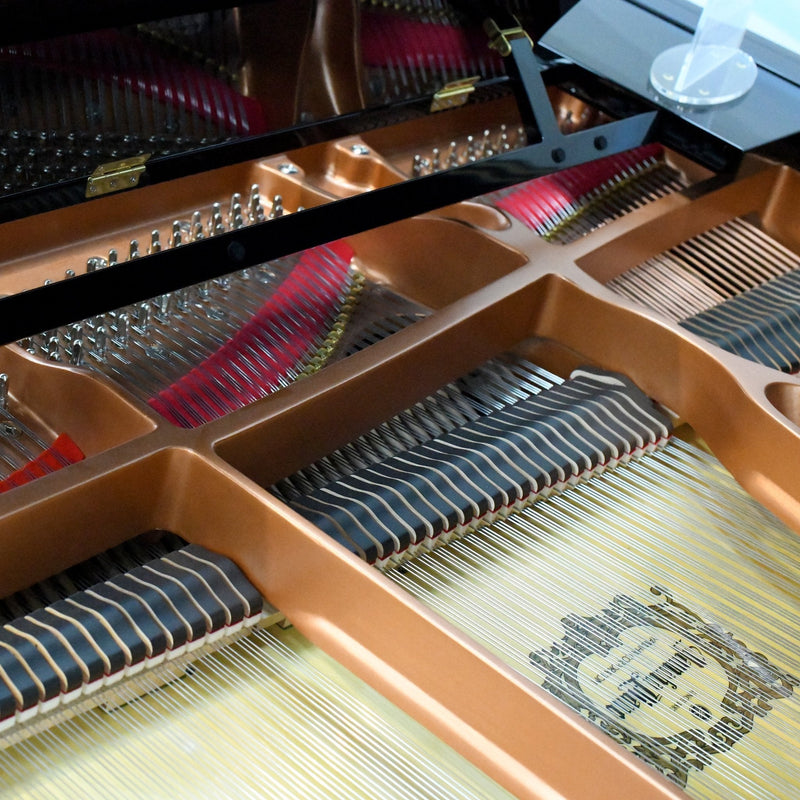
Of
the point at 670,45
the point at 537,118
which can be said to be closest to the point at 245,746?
the point at 537,118

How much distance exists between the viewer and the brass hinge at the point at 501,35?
105 inches

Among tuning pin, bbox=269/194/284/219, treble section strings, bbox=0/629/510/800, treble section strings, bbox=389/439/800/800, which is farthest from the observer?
tuning pin, bbox=269/194/284/219

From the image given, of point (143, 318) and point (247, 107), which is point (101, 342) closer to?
point (143, 318)

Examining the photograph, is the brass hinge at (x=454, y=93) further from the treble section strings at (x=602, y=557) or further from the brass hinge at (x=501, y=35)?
the treble section strings at (x=602, y=557)

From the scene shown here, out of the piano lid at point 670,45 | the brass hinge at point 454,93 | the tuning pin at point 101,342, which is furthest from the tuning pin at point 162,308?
the piano lid at point 670,45

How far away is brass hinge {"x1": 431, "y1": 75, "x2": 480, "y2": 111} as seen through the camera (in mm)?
2752

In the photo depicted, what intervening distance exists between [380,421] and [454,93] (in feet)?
2.98

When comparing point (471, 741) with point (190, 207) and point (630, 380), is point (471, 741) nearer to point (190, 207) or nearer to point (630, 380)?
point (630, 380)

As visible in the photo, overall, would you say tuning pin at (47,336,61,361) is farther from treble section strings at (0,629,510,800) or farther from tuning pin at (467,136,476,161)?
tuning pin at (467,136,476,161)

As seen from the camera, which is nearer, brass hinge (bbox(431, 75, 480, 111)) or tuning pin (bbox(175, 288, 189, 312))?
tuning pin (bbox(175, 288, 189, 312))

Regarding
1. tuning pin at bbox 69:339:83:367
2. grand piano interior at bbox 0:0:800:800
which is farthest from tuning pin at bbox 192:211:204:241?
tuning pin at bbox 69:339:83:367

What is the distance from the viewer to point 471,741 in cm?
172

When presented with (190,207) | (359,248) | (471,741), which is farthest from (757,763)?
(190,207)

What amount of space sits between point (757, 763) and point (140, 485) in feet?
3.43
